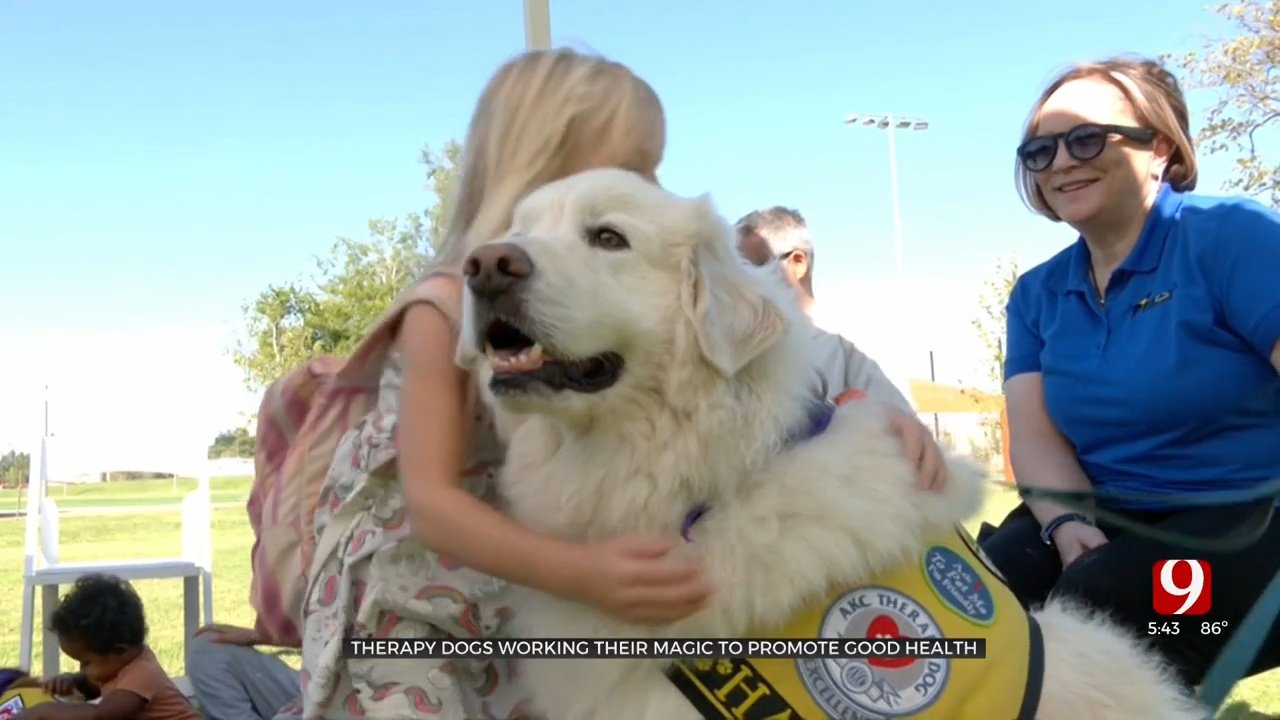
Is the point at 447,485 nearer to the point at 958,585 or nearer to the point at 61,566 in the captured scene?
the point at 958,585

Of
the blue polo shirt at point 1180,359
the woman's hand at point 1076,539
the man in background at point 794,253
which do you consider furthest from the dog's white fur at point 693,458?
the man in background at point 794,253

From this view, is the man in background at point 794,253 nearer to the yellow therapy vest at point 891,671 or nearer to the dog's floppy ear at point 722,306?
the dog's floppy ear at point 722,306

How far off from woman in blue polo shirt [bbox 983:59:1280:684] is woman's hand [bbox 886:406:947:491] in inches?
25.5

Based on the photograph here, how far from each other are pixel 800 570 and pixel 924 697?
0.97ft

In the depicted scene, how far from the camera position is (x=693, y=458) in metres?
1.76

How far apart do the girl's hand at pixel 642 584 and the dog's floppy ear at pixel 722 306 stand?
13.9 inches

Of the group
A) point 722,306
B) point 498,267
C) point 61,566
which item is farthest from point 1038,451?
point 61,566

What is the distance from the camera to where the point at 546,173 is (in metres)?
2.05

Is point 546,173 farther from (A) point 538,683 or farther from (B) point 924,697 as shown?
(B) point 924,697

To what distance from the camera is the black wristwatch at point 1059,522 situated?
2475mm

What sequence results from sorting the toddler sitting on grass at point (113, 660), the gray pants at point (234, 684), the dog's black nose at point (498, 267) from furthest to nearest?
1. the gray pants at point (234, 684)
2. the toddler sitting on grass at point (113, 660)
3. the dog's black nose at point (498, 267)

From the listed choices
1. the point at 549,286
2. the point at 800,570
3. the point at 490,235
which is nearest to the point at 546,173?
the point at 490,235

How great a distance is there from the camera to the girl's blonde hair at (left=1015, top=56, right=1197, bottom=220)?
8.23 feet

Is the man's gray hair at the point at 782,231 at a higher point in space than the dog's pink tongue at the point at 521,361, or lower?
higher
